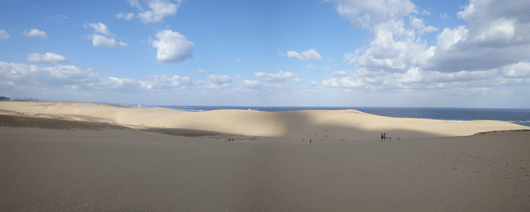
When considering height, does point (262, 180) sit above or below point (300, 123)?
below

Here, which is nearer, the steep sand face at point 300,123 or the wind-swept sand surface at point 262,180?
the wind-swept sand surface at point 262,180

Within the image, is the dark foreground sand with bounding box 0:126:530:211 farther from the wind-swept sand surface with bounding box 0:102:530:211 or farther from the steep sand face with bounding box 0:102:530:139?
the steep sand face with bounding box 0:102:530:139

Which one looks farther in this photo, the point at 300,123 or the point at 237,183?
the point at 300,123

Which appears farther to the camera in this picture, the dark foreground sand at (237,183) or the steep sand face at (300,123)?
the steep sand face at (300,123)

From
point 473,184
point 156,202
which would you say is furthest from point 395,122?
point 156,202

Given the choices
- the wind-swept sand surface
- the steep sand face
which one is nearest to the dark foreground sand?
the wind-swept sand surface

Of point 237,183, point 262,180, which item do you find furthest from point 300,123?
point 237,183

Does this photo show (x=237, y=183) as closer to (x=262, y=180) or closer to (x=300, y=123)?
(x=262, y=180)

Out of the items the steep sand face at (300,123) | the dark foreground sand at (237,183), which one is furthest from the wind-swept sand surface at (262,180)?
the steep sand face at (300,123)

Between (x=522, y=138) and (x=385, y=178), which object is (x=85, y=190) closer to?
(x=385, y=178)

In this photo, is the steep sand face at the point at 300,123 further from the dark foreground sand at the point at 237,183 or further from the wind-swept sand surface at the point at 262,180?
the dark foreground sand at the point at 237,183
